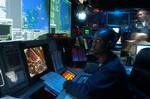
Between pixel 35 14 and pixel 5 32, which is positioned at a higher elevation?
pixel 35 14

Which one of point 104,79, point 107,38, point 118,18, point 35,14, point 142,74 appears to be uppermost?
point 118,18

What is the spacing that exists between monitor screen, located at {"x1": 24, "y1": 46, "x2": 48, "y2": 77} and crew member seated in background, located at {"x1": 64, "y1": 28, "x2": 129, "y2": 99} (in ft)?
1.53

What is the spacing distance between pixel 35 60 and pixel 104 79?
83 cm

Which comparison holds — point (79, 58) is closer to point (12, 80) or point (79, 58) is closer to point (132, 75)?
point (132, 75)

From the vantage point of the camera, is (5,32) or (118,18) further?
(118,18)

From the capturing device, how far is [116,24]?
10.1 m

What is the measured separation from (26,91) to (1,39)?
55 cm

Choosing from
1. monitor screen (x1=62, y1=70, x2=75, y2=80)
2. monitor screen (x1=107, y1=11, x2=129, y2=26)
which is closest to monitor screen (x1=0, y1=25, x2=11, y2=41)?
monitor screen (x1=62, y1=70, x2=75, y2=80)

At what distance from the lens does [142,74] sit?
3.04 m

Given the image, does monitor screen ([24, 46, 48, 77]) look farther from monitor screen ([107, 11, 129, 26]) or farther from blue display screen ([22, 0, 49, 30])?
monitor screen ([107, 11, 129, 26])

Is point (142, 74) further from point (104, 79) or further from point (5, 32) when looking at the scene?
point (5, 32)

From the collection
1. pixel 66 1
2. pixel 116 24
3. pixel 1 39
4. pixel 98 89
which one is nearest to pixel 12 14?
Result: pixel 1 39

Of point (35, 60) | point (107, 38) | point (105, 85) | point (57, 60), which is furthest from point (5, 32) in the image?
point (105, 85)

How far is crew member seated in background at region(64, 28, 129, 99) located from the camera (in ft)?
6.13
